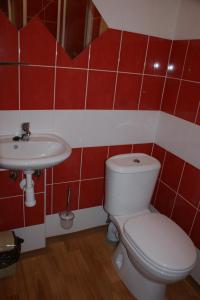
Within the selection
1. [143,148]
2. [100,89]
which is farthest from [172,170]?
[100,89]

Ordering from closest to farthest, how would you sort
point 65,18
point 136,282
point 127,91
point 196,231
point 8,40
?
1. point 8,40
2. point 65,18
3. point 136,282
4. point 196,231
5. point 127,91

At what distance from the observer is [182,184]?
5.94ft

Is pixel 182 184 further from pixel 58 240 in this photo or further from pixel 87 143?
pixel 58 240

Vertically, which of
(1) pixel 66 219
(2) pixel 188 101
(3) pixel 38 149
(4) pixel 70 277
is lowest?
(4) pixel 70 277

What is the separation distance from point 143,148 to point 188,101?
0.53 meters

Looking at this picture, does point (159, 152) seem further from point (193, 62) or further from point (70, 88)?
point (70, 88)

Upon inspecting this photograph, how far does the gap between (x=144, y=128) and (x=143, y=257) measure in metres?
0.99

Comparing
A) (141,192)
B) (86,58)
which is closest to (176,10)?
(86,58)

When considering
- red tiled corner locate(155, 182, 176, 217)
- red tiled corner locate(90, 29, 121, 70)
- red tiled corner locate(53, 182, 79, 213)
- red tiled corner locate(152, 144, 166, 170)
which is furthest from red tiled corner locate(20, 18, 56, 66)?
red tiled corner locate(155, 182, 176, 217)

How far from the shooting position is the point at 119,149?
1951 millimetres

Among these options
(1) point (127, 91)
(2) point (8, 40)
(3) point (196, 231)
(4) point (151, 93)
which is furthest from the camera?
(4) point (151, 93)

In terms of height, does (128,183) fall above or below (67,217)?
above

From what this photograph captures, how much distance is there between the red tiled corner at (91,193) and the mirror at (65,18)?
949mm

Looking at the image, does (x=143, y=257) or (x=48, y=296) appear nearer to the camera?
(x=143, y=257)
